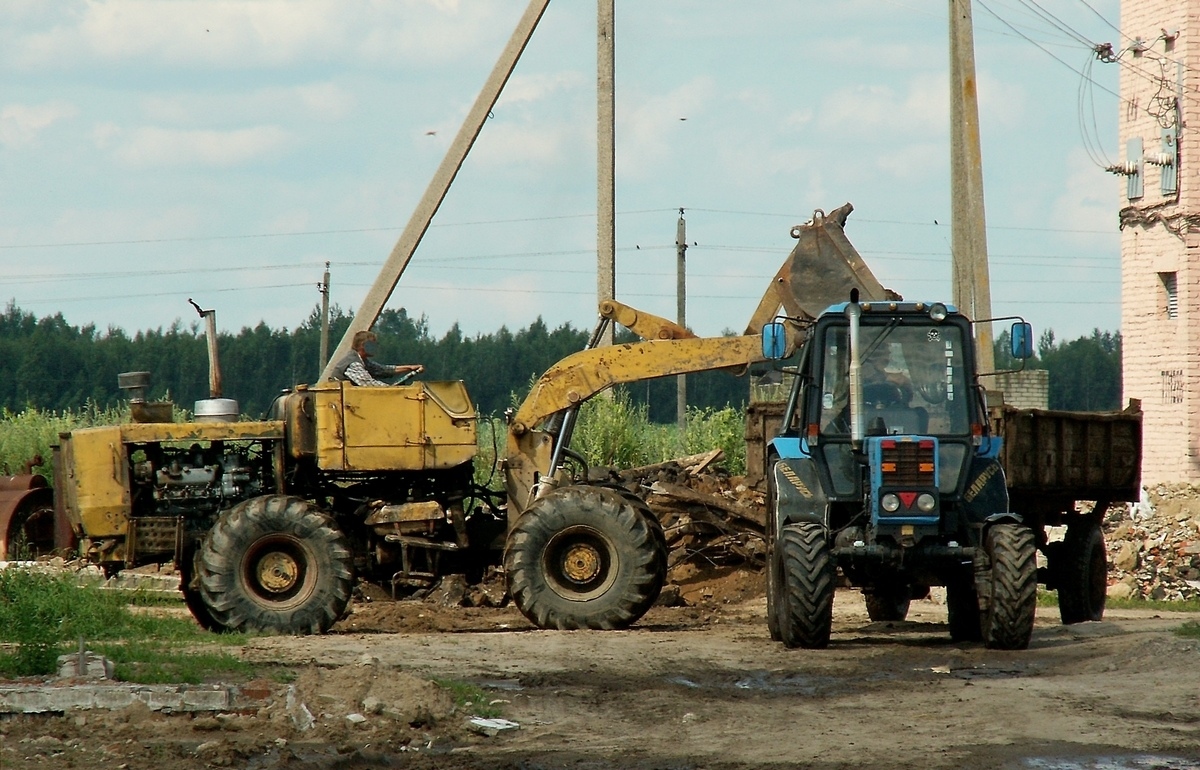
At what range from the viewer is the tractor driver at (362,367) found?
50.4 ft

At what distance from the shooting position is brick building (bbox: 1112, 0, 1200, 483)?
79.6ft

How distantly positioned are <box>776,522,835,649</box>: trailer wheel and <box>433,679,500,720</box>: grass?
2.89 m

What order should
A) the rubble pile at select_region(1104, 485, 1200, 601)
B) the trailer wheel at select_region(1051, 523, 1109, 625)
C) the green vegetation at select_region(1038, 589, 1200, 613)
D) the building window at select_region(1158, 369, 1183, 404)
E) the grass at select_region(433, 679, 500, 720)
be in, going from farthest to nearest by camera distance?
the building window at select_region(1158, 369, 1183, 404), the rubble pile at select_region(1104, 485, 1200, 601), the green vegetation at select_region(1038, 589, 1200, 613), the trailer wheel at select_region(1051, 523, 1109, 625), the grass at select_region(433, 679, 500, 720)

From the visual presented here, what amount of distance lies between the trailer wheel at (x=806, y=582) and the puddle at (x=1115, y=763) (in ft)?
13.8

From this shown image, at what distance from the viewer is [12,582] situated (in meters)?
13.4

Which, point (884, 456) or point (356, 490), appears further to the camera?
point (356, 490)

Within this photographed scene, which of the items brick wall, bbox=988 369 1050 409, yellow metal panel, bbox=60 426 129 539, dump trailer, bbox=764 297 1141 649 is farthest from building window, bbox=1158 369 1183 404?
yellow metal panel, bbox=60 426 129 539

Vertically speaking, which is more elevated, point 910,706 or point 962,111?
point 962,111

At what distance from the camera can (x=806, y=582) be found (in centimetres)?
1248

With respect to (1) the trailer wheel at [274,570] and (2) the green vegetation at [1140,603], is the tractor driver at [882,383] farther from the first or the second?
(2) the green vegetation at [1140,603]

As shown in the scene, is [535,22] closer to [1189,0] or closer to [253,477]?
[253,477]

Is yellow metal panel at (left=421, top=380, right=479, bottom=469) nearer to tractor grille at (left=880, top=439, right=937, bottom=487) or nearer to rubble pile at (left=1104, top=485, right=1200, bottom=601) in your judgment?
tractor grille at (left=880, top=439, right=937, bottom=487)

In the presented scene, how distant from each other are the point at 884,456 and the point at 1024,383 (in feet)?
40.5

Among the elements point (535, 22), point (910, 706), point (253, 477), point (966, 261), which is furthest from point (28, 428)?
point (910, 706)
